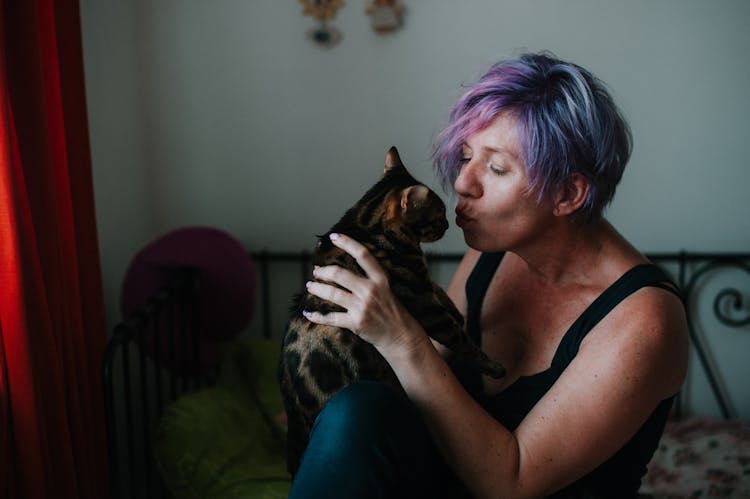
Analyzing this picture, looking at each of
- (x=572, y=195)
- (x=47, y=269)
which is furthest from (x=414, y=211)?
(x=47, y=269)

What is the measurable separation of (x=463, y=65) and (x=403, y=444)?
1496 millimetres

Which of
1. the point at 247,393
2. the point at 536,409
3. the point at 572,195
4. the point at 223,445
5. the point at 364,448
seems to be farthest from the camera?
the point at 247,393

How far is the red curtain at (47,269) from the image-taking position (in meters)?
1.20

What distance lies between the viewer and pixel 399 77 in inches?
87.9

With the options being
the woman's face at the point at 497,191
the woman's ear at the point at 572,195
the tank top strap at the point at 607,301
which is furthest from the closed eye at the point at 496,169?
the tank top strap at the point at 607,301

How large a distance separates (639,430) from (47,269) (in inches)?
42.4

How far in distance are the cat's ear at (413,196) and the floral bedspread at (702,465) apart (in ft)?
3.88

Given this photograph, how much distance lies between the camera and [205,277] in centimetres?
200

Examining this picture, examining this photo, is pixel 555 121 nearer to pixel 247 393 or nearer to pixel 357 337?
pixel 357 337

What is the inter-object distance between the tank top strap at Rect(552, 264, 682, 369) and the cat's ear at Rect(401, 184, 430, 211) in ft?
1.09

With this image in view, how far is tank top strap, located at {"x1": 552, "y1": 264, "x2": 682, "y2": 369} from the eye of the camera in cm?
115

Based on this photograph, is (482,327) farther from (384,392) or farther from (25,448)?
(25,448)

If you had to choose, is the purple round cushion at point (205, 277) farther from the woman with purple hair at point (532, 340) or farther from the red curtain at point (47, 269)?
the woman with purple hair at point (532, 340)

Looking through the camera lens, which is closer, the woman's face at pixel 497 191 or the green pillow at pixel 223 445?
the woman's face at pixel 497 191
